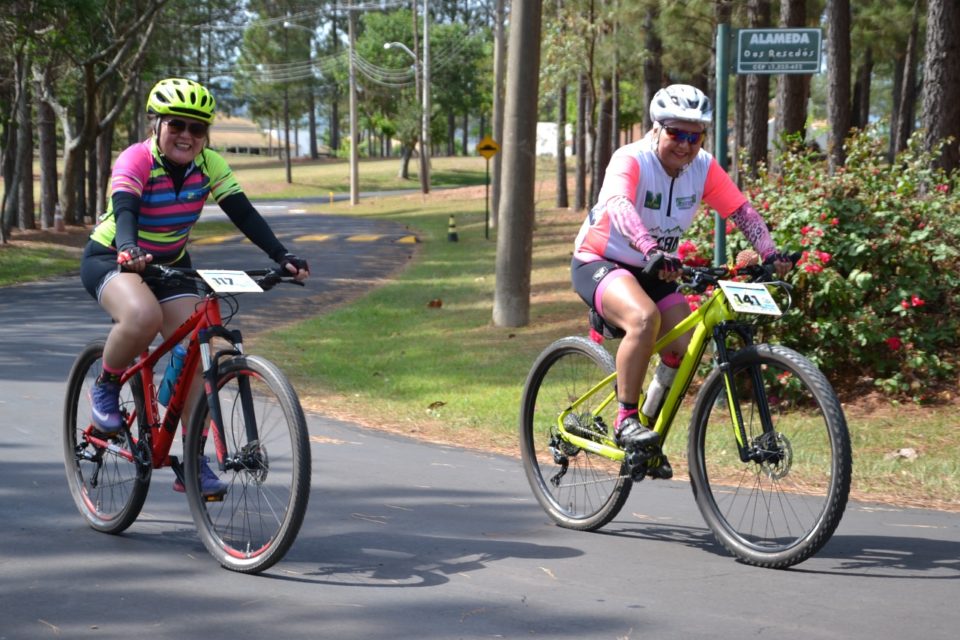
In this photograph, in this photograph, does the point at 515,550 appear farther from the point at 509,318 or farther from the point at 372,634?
the point at 509,318

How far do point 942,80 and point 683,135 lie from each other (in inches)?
408

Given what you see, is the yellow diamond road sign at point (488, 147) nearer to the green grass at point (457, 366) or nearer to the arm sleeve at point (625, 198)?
the green grass at point (457, 366)

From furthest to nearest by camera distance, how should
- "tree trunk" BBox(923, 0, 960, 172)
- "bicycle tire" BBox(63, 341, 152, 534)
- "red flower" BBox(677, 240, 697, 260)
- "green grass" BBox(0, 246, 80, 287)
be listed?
"green grass" BBox(0, 246, 80, 287) < "tree trunk" BBox(923, 0, 960, 172) < "red flower" BBox(677, 240, 697, 260) < "bicycle tire" BBox(63, 341, 152, 534)

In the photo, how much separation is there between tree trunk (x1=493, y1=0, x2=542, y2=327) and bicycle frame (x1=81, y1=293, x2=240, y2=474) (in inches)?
402

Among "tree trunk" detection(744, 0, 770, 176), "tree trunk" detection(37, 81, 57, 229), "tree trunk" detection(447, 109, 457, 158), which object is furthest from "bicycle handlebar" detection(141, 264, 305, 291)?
"tree trunk" detection(447, 109, 457, 158)

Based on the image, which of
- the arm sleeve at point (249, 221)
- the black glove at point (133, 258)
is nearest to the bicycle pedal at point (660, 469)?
the arm sleeve at point (249, 221)

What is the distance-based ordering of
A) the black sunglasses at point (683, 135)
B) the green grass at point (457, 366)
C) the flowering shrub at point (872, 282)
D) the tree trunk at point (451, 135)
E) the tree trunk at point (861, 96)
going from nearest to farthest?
the black sunglasses at point (683, 135) < the green grass at point (457, 366) < the flowering shrub at point (872, 282) < the tree trunk at point (861, 96) < the tree trunk at point (451, 135)

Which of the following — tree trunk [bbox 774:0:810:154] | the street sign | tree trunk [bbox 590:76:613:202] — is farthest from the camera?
tree trunk [bbox 590:76:613:202]

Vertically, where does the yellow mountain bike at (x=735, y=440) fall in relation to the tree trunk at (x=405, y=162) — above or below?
above

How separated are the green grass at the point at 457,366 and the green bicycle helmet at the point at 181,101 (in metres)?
4.17

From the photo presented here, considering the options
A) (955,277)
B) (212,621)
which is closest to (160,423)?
(212,621)

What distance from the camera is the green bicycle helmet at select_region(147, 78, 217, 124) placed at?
5.32 m

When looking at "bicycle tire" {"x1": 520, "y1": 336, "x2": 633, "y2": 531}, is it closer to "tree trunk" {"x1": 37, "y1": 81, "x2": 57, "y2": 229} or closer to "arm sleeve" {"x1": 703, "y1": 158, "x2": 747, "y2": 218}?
"arm sleeve" {"x1": 703, "y1": 158, "x2": 747, "y2": 218}

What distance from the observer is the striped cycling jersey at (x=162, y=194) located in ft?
17.6
